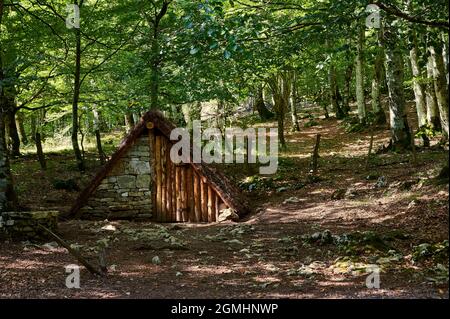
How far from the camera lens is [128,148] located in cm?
1226

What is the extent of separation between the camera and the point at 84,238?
9.23 meters

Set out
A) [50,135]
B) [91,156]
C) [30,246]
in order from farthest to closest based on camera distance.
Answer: [50,135] → [91,156] → [30,246]

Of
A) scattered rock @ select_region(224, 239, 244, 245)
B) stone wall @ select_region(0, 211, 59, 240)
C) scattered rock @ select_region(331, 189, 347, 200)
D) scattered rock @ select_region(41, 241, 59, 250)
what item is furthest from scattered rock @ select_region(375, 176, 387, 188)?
stone wall @ select_region(0, 211, 59, 240)

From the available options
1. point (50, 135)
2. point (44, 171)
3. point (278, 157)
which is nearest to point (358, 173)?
point (278, 157)

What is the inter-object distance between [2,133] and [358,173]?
9.75 meters

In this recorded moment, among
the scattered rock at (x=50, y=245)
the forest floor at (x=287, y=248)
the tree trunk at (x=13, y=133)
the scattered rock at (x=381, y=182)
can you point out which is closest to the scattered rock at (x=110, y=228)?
the forest floor at (x=287, y=248)

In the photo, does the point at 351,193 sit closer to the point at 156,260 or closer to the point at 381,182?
the point at 381,182

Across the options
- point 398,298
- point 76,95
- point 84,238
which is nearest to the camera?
point 398,298

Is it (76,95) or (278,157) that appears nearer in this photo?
(76,95)

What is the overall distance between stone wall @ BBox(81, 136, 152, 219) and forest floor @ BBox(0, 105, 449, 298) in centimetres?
90

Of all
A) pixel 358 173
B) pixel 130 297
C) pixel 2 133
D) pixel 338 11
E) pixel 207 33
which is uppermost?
pixel 338 11

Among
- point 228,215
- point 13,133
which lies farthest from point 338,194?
point 13,133

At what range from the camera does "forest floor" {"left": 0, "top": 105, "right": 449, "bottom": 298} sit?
585 cm

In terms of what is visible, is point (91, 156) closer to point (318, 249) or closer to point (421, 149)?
point (421, 149)
